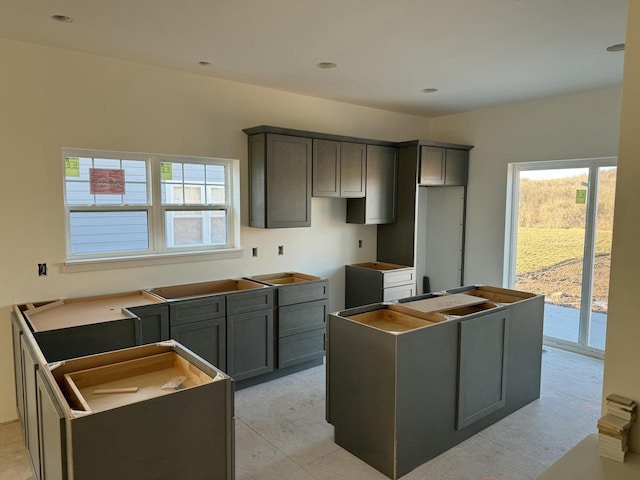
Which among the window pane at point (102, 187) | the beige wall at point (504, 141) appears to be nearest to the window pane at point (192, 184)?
the window pane at point (102, 187)

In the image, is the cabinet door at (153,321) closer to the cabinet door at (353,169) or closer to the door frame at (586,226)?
the cabinet door at (353,169)

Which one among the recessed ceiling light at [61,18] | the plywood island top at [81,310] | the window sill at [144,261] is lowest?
the plywood island top at [81,310]

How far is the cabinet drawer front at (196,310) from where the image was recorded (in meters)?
3.57

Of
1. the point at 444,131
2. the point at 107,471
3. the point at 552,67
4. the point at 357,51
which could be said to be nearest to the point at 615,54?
the point at 552,67

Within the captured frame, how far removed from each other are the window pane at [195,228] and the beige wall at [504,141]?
10.5ft

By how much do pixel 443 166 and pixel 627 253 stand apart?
3765 mm

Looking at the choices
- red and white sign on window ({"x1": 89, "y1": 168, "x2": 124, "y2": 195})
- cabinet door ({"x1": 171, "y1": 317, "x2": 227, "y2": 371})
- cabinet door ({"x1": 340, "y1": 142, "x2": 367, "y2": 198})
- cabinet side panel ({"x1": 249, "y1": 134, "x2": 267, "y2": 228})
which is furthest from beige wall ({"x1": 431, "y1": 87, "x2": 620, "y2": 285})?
red and white sign on window ({"x1": 89, "y1": 168, "x2": 124, "y2": 195})

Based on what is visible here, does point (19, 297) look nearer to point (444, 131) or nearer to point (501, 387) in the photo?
point (501, 387)

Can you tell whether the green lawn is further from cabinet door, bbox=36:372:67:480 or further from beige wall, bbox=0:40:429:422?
cabinet door, bbox=36:372:67:480

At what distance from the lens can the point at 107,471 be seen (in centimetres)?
173

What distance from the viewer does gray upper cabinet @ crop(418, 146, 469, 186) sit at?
527 centimetres

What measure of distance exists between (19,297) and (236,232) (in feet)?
6.23

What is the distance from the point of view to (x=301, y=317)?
4.34m

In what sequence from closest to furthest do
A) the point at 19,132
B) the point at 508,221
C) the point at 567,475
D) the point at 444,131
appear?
the point at 567,475, the point at 19,132, the point at 508,221, the point at 444,131
